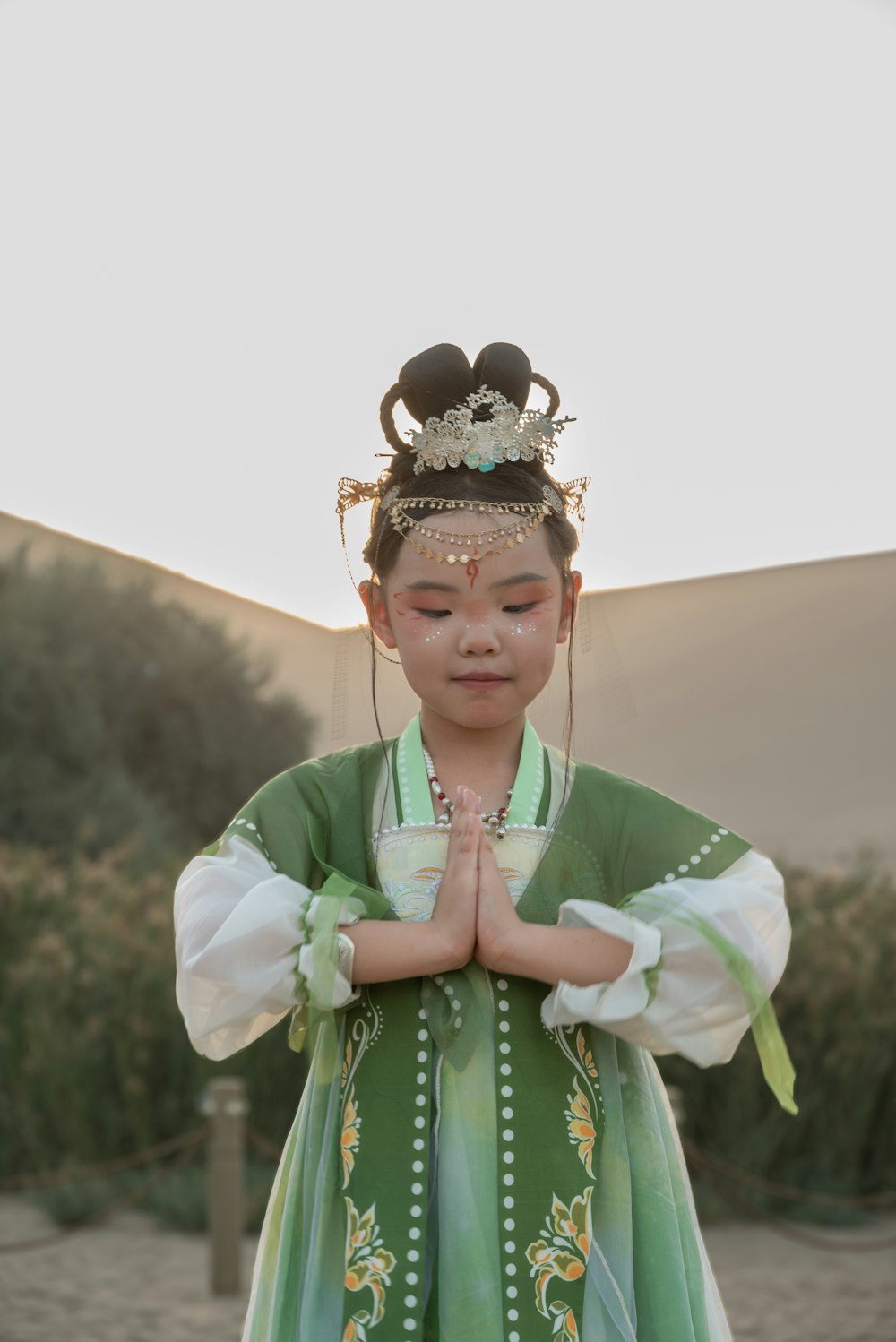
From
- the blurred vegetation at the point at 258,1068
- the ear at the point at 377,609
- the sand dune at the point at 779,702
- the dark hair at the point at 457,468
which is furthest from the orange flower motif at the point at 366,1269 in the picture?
the blurred vegetation at the point at 258,1068

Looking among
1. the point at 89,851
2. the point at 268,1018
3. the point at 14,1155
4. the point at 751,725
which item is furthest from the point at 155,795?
the point at 268,1018

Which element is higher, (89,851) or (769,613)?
(769,613)

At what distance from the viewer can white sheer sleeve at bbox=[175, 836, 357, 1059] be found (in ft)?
6.05

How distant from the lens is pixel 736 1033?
1.93 metres

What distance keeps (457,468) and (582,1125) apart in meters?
0.95

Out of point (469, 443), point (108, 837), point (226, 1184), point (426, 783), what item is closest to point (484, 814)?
point (426, 783)

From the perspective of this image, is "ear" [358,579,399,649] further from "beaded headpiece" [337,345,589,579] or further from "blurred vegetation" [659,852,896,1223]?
"blurred vegetation" [659,852,896,1223]

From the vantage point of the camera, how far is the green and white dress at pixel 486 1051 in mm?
1860

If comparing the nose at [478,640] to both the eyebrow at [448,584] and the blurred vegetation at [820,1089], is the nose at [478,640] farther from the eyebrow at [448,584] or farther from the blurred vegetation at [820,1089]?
the blurred vegetation at [820,1089]

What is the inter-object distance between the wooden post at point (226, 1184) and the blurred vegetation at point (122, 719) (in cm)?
453

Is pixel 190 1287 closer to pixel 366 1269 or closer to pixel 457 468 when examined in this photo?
pixel 366 1269

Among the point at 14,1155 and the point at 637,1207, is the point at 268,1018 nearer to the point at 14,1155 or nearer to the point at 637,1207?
the point at 637,1207

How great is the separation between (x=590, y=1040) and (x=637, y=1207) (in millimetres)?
233

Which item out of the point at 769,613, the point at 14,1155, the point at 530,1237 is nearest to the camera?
the point at 530,1237
